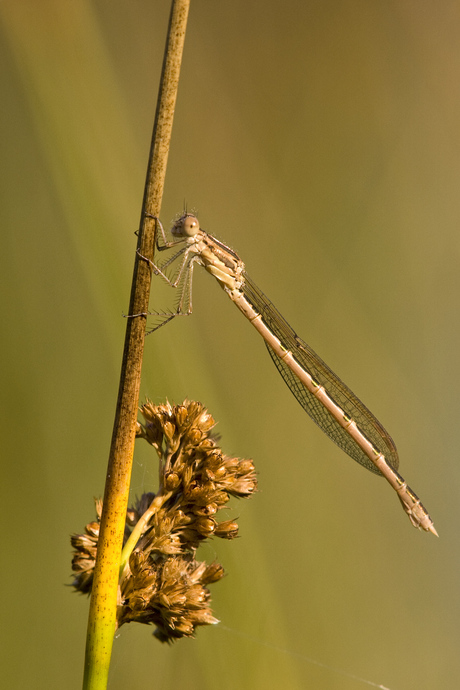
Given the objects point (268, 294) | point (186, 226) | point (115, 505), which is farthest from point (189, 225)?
point (115, 505)

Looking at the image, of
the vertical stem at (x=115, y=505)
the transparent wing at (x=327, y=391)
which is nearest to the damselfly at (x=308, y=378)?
the transparent wing at (x=327, y=391)

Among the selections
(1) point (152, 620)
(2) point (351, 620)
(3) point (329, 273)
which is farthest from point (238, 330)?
(1) point (152, 620)

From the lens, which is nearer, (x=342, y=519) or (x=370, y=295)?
(x=342, y=519)

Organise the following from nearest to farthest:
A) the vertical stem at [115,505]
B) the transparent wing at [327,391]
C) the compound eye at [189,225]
Result: the vertical stem at [115,505] → the compound eye at [189,225] → the transparent wing at [327,391]

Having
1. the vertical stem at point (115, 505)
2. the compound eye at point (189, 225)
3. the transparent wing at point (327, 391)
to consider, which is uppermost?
the compound eye at point (189, 225)

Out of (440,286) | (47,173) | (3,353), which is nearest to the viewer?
(3,353)

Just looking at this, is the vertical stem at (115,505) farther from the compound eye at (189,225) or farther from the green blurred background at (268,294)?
the compound eye at (189,225)

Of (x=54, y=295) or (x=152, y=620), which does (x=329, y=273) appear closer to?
(x=54, y=295)
